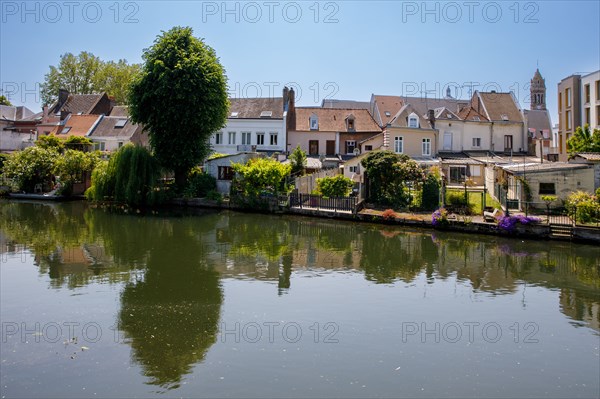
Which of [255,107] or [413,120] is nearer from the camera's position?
[413,120]

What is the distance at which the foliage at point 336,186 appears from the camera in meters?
35.8

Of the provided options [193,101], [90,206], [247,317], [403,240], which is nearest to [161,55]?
[193,101]

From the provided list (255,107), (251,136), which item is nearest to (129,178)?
(251,136)

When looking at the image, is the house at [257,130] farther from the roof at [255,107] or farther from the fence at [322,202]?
the fence at [322,202]

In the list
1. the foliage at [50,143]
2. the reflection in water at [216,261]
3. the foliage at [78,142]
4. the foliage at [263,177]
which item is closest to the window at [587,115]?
the reflection in water at [216,261]

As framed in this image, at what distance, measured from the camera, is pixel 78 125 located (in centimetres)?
5806

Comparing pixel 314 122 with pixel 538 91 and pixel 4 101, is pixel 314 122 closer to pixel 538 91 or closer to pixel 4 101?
pixel 4 101

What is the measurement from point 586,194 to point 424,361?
21.3 meters

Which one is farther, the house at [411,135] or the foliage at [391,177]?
the house at [411,135]

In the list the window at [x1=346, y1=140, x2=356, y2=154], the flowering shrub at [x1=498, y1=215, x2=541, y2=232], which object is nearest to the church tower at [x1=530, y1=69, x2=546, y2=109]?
the window at [x1=346, y1=140, x2=356, y2=154]

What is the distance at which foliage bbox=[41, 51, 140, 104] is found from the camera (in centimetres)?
6881

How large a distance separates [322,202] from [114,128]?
31.3 meters

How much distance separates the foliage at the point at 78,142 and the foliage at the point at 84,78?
17.0m

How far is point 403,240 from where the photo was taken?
90.0ft
